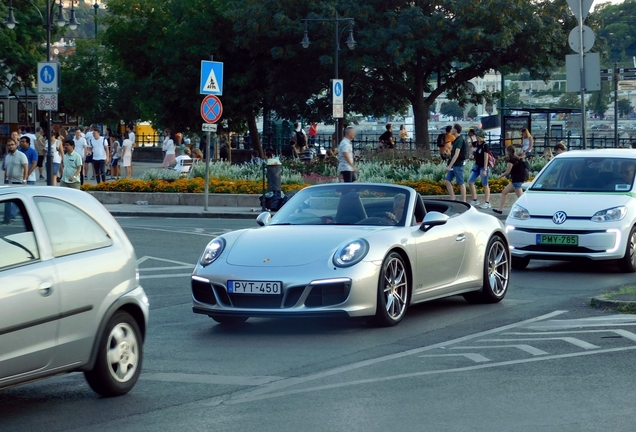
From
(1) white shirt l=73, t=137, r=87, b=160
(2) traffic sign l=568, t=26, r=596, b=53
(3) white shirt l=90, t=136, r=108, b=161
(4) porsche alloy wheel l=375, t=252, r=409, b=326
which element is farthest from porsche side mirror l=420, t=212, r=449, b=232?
(3) white shirt l=90, t=136, r=108, b=161

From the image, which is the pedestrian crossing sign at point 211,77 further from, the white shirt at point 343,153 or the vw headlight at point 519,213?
the vw headlight at point 519,213

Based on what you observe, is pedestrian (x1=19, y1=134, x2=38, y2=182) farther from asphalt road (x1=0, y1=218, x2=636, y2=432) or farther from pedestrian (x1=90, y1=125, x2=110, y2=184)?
asphalt road (x1=0, y1=218, x2=636, y2=432)

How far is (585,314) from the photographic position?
1145 cm

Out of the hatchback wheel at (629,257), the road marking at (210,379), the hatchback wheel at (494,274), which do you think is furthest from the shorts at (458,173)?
the road marking at (210,379)

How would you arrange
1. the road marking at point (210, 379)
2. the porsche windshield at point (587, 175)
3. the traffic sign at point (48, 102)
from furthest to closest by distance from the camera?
the traffic sign at point (48, 102) < the porsche windshield at point (587, 175) < the road marking at point (210, 379)

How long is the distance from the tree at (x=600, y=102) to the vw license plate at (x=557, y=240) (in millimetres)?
96976

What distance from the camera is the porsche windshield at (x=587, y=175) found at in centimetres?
1594

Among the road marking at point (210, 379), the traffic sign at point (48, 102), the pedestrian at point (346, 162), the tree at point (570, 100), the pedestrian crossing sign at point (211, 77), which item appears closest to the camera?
the road marking at point (210, 379)

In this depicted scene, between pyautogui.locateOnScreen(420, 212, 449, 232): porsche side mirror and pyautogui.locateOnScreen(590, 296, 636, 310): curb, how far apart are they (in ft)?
5.83

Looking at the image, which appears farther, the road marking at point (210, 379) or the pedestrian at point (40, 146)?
the pedestrian at point (40, 146)

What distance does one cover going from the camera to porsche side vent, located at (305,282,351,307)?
10105mm

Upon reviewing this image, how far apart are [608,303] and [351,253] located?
284cm

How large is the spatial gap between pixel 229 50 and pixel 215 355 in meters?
43.3

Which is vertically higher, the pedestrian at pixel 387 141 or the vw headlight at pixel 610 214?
the pedestrian at pixel 387 141
